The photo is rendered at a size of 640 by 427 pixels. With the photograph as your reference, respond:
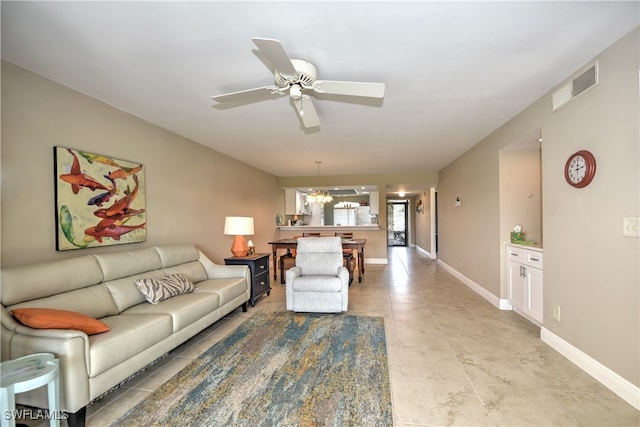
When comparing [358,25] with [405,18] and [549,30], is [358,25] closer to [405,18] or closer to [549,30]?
[405,18]

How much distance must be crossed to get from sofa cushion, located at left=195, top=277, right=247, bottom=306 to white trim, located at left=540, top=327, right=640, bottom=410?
322 cm

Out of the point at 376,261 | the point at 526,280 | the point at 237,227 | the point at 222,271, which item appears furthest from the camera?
the point at 376,261

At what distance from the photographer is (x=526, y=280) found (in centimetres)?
320

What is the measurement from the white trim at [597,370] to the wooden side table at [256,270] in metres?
3.27

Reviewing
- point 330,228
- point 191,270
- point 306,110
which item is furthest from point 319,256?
point 330,228

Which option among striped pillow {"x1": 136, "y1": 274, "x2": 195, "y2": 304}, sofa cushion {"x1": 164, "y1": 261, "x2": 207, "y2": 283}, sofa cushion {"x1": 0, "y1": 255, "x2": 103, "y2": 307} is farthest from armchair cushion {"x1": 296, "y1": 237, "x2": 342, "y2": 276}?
sofa cushion {"x1": 0, "y1": 255, "x2": 103, "y2": 307}

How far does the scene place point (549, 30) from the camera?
5.85 ft

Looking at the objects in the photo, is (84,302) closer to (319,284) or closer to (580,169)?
(319,284)

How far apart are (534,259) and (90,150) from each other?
460 centimetres

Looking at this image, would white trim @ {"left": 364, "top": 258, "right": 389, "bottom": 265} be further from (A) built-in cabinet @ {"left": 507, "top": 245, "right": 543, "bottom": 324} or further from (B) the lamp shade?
(B) the lamp shade

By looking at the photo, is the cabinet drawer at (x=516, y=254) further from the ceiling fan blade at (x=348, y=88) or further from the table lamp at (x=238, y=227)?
the table lamp at (x=238, y=227)

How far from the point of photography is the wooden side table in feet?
12.8

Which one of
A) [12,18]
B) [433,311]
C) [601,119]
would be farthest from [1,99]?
[433,311]

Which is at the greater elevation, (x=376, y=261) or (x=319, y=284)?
(x=319, y=284)
